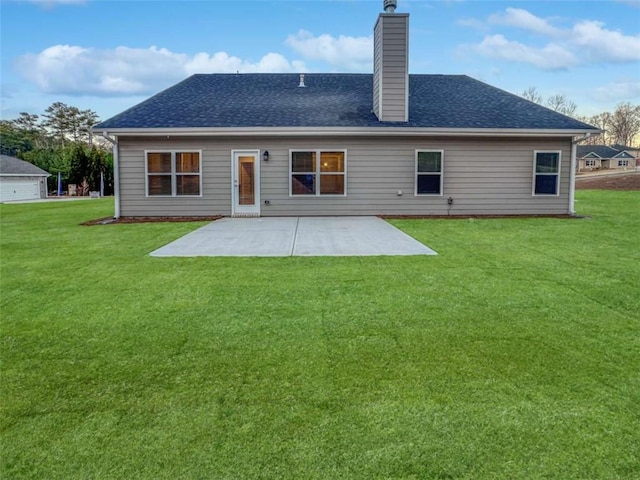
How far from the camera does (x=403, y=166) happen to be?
12164 mm

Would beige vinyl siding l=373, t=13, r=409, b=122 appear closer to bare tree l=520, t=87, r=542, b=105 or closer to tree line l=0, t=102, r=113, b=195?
tree line l=0, t=102, r=113, b=195

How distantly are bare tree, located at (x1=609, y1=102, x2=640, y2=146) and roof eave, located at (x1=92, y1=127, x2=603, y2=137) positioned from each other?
63774 mm

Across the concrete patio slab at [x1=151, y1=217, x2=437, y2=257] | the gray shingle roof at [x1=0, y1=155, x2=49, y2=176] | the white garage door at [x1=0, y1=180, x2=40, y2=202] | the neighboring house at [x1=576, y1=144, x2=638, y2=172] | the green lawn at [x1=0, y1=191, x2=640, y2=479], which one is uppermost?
the neighboring house at [x1=576, y1=144, x2=638, y2=172]

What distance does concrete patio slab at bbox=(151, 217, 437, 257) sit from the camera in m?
6.86

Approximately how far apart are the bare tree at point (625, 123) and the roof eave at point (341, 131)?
6377cm

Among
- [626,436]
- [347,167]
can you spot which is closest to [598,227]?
[347,167]

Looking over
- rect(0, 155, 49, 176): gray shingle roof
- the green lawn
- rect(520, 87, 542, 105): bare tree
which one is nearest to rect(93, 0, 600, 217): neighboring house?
the green lawn

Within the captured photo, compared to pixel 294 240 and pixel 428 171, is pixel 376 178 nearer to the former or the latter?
pixel 428 171

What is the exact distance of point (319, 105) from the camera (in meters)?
13.0

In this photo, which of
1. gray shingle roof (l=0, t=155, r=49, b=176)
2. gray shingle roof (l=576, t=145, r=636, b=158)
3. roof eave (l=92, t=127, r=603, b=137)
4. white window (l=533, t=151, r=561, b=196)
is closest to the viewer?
roof eave (l=92, t=127, r=603, b=137)

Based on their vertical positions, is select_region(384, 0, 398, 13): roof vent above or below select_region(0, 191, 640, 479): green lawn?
above

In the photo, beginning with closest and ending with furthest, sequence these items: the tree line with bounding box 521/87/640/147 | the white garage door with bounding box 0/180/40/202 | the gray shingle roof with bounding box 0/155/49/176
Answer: the white garage door with bounding box 0/180/40/202 → the gray shingle roof with bounding box 0/155/49/176 → the tree line with bounding box 521/87/640/147

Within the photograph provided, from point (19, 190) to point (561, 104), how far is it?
52616mm

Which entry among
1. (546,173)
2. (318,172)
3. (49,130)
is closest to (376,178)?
(318,172)
